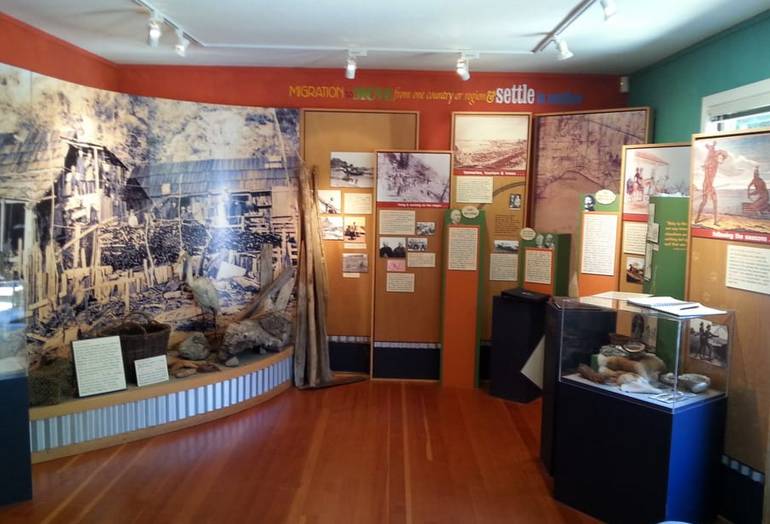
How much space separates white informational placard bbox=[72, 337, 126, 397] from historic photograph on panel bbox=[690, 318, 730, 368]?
3.92 m

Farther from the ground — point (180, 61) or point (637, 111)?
point (180, 61)

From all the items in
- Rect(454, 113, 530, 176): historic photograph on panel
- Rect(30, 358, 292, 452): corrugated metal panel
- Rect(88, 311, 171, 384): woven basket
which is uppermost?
Rect(454, 113, 530, 176): historic photograph on panel

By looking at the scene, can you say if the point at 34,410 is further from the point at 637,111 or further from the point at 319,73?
the point at 637,111

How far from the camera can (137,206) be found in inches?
211

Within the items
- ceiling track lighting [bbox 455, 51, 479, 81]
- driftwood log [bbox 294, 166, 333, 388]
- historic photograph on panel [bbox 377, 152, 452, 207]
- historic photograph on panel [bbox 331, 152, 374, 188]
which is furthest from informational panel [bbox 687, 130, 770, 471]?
driftwood log [bbox 294, 166, 333, 388]

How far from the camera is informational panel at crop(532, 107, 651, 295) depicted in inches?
228

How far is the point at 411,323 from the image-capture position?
613cm

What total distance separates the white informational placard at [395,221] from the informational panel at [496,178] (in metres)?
0.50

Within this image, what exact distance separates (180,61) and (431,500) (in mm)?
4810

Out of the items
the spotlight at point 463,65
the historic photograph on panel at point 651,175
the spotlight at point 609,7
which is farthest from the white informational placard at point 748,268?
the spotlight at point 463,65

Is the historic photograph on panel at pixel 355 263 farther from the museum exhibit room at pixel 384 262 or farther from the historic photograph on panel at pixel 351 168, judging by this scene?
the historic photograph on panel at pixel 351 168

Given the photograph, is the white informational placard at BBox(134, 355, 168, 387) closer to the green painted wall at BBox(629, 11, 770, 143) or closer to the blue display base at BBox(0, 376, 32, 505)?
the blue display base at BBox(0, 376, 32, 505)

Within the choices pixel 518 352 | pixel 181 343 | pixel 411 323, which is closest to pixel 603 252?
pixel 518 352

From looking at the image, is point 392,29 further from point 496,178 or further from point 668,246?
point 668,246
